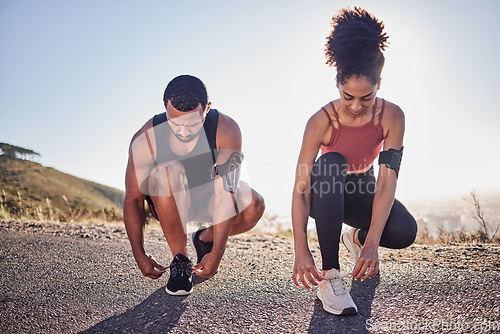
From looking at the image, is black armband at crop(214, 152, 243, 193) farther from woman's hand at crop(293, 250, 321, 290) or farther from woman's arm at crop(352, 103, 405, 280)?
woman's arm at crop(352, 103, 405, 280)

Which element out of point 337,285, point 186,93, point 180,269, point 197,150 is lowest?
point 180,269

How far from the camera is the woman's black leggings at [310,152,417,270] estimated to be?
78.2 inches

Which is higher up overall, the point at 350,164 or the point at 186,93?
the point at 186,93

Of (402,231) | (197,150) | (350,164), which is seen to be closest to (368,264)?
(402,231)

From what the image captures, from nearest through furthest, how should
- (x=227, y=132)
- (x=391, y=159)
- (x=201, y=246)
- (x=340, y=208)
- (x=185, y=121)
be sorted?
(x=340, y=208)
(x=391, y=159)
(x=185, y=121)
(x=227, y=132)
(x=201, y=246)

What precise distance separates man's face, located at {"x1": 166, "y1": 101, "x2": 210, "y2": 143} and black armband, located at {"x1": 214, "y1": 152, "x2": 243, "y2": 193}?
338 mm

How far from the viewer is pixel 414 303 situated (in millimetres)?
1947

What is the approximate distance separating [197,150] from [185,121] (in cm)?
38

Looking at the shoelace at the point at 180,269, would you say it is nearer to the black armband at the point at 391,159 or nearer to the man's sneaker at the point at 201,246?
the man's sneaker at the point at 201,246

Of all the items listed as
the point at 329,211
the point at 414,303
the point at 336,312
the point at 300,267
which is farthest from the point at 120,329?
the point at 414,303

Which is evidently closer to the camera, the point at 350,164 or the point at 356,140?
the point at 356,140

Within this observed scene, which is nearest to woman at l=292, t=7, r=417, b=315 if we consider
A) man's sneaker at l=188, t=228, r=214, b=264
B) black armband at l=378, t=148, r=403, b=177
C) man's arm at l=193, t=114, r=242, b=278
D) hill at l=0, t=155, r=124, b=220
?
black armband at l=378, t=148, r=403, b=177

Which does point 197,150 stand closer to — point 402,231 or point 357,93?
point 357,93

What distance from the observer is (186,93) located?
2.41 meters
